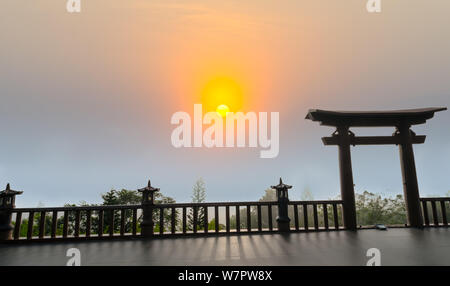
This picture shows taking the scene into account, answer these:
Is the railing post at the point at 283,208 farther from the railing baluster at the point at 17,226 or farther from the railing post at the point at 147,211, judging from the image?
the railing baluster at the point at 17,226

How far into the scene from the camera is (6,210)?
5.04 meters

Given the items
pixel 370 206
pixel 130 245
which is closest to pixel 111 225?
pixel 130 245

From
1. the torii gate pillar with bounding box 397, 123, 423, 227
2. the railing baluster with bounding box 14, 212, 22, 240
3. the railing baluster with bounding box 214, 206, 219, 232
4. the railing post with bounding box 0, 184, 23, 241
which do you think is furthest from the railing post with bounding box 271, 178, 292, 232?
the railing post with bounding box 0, 184, 23, 241

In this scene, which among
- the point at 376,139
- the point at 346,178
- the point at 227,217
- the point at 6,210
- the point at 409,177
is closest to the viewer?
the point at 6,210

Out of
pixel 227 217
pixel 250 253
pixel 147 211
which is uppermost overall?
pixel 147 211

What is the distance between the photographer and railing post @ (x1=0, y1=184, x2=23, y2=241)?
4.94m

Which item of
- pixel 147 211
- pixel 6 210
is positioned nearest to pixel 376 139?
pixel 147 211

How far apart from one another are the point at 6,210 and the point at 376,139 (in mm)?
9018

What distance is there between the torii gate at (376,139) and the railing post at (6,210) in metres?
7.21

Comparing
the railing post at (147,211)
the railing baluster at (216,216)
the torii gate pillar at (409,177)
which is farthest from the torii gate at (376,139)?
the railing post at (147,211)

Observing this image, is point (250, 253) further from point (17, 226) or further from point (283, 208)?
point (17, 226)

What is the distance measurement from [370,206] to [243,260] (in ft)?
80.4

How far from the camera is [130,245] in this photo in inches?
170

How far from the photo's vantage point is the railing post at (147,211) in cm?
525
